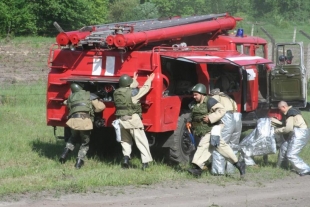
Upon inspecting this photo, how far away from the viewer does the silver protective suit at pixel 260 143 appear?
44.3 feet

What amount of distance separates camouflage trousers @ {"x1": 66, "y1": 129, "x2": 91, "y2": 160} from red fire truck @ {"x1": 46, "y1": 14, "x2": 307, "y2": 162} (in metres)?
0.37

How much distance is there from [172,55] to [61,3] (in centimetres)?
2830

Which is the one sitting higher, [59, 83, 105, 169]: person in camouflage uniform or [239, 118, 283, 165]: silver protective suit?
[59, 83, 105, 169]: person in camouflage uniform

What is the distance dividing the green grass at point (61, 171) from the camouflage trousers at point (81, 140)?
27 cm

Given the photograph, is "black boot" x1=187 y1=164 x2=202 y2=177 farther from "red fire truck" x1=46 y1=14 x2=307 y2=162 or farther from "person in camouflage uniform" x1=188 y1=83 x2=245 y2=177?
"red fire truck" x1=46 y1=14 x2=307 y2=162

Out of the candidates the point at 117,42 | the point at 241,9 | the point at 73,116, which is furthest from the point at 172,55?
the point at 241,9

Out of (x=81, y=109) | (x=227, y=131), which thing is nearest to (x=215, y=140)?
(x=227, y=131)

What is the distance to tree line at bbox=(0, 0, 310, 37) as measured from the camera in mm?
35750

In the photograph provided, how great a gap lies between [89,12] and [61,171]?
2948cm

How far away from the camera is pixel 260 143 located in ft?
44.4

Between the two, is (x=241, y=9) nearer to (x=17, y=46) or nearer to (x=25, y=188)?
(x=17, y=46)

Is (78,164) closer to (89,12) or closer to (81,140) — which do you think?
(81,140)

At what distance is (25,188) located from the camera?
36.1ft

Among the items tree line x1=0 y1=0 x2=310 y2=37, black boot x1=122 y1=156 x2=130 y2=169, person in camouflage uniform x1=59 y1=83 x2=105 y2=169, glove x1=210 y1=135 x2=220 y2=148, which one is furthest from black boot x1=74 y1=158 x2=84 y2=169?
tree line x1=0 y1=0 x2=310 y2=37
